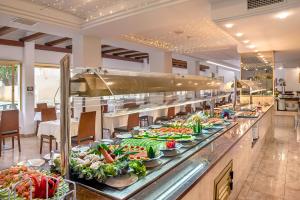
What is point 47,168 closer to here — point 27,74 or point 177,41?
point 177,41

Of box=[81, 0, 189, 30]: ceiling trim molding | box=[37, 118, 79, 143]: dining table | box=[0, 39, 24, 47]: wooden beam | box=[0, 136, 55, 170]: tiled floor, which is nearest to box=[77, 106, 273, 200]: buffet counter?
box=[81, 0, 189, 30]: ceiling trim molding

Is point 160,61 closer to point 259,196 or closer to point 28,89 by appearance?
point 28,89

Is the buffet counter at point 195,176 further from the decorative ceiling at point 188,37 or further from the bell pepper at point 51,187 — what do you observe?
the decorative ceiling at point 188,37

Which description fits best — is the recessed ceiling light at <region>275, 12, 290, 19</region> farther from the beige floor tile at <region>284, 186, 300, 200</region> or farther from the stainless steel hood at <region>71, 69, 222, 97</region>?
the beige floor tile at <region>284, 186, 300, 200</region>

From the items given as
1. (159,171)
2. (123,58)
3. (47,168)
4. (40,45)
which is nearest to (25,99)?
(40,45)

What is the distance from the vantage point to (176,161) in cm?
178

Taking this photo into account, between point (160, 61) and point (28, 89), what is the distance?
4038mm

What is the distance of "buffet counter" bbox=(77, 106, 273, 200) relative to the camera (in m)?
1.31

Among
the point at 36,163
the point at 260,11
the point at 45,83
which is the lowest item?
the point at 36,163

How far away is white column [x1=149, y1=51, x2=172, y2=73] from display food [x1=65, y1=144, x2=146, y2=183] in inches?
239

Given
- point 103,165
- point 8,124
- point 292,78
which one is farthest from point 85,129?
point 292,78

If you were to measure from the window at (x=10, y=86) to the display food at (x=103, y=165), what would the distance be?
6326mm

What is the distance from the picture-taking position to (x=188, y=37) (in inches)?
232

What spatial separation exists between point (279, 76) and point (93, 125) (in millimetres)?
11452
